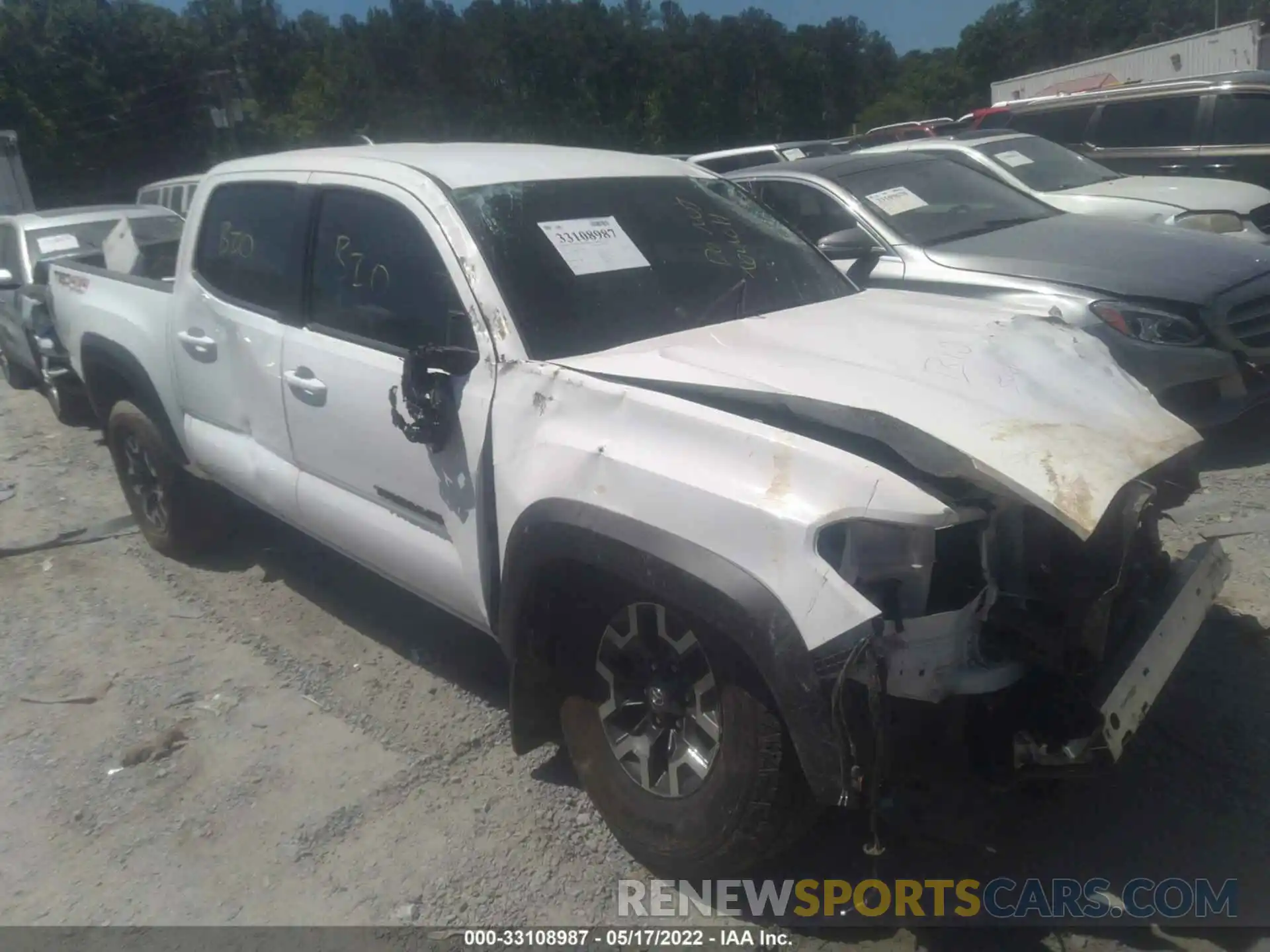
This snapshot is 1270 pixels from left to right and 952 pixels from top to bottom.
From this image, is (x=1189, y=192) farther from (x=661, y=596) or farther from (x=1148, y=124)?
(x=661, y=596)

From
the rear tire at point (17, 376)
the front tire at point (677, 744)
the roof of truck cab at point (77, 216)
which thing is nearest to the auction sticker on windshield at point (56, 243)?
the roof of truck cab at point (77, 216)

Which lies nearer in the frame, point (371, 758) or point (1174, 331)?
point (371, 758)

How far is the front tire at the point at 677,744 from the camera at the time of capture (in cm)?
247

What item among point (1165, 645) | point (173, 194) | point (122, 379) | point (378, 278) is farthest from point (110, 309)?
point (173, 194)

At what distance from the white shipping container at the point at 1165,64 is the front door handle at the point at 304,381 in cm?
1720

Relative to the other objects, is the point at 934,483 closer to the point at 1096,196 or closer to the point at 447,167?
the point at 447,167

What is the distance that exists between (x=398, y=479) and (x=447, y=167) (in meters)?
1.05

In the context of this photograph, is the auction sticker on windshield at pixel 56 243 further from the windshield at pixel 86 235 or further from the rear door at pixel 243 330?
the rear door at pixel 243 330

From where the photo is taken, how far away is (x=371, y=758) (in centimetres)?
359

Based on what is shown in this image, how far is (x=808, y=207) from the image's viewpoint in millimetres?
6559

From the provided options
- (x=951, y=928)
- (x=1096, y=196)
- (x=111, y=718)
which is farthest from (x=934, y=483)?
(x=1096, y=196)

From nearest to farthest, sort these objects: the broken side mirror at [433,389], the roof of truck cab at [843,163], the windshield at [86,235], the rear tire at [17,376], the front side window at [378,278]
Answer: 1. the broken side mirror at [433,389]
2. the front side window at [378,278]
3. the roof of truck cab at [843,163]
4. the windshield at [86,235]
5. the rear tire at [17,376]

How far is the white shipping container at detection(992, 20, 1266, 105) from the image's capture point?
65.6 ft

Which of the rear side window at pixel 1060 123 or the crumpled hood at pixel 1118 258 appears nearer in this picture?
the crumpled hood at pixel 1118 258
